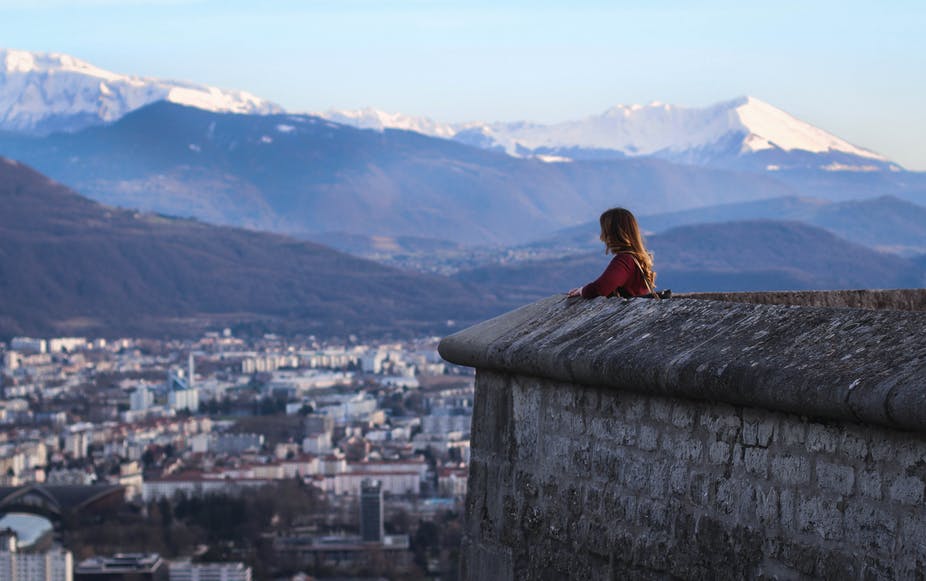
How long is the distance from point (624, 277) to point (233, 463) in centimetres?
4284

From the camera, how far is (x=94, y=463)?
48562mm

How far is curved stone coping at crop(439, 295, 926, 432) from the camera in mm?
2658

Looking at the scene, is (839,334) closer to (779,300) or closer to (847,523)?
(847,523)

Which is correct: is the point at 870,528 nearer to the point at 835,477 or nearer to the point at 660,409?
the point at 835,477

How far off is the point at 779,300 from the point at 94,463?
45.4 meters

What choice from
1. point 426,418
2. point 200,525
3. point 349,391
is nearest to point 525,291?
point 349,391

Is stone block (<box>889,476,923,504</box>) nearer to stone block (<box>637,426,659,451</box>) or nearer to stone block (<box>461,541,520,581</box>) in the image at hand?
stone block (<box>637,426,659,451</box>)

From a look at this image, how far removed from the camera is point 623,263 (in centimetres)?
396

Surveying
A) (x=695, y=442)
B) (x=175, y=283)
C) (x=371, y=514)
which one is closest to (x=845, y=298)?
(x=695, y=442)

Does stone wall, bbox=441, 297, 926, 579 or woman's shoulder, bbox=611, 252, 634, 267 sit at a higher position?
woman's shoulder, bbox=611, 252, 634, 267

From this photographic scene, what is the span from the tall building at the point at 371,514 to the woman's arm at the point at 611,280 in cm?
2945

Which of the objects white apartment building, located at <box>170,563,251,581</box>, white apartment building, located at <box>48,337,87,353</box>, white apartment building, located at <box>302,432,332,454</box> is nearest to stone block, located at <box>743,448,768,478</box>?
white apartment building, located at <box>170,563,251,581</box>

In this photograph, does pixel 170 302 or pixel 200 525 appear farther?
pixel 170 302

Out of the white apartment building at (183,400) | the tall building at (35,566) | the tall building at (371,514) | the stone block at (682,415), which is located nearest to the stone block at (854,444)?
the stone block at (682,415)
